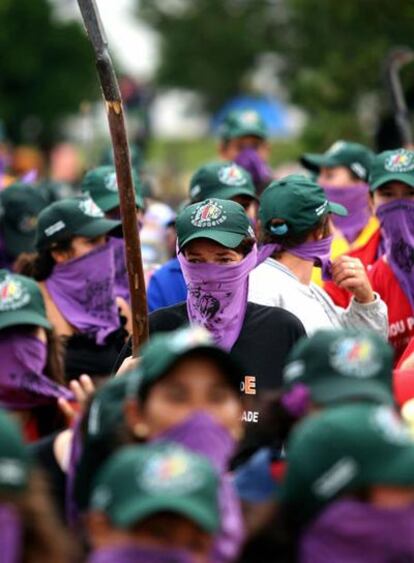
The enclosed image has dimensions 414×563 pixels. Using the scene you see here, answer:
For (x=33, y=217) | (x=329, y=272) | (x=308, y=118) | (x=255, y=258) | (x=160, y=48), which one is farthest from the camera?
(x=160, y=48)

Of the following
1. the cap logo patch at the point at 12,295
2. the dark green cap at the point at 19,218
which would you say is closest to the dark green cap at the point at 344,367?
the cap logo patch at the point at 12,295

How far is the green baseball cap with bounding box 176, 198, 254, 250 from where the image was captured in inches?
330

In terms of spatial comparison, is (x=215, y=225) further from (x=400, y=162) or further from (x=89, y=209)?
(x=400, y=162)

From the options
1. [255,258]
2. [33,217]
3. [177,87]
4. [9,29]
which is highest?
[255,258]

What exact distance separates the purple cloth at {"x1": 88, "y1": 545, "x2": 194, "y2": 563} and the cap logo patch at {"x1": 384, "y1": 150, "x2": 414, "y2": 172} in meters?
5.38

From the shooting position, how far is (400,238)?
9938 mm

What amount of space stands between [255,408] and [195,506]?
2807mm

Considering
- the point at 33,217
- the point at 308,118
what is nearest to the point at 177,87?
the point at 308,118

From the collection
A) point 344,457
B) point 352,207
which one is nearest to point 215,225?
point 344,457

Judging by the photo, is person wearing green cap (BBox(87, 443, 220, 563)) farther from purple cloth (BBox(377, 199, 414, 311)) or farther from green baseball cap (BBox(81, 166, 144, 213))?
green baseball cap (BBox(81, 166, 144, 213))

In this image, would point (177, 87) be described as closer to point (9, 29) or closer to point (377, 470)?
point (9, 29)

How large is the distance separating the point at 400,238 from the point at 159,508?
5.10 metres

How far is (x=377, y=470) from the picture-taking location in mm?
5277

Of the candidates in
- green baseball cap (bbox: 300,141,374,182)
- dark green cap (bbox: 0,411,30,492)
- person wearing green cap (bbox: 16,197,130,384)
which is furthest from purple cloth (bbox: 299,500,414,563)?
green baseball cap (bbox: 300,141,374,182)
